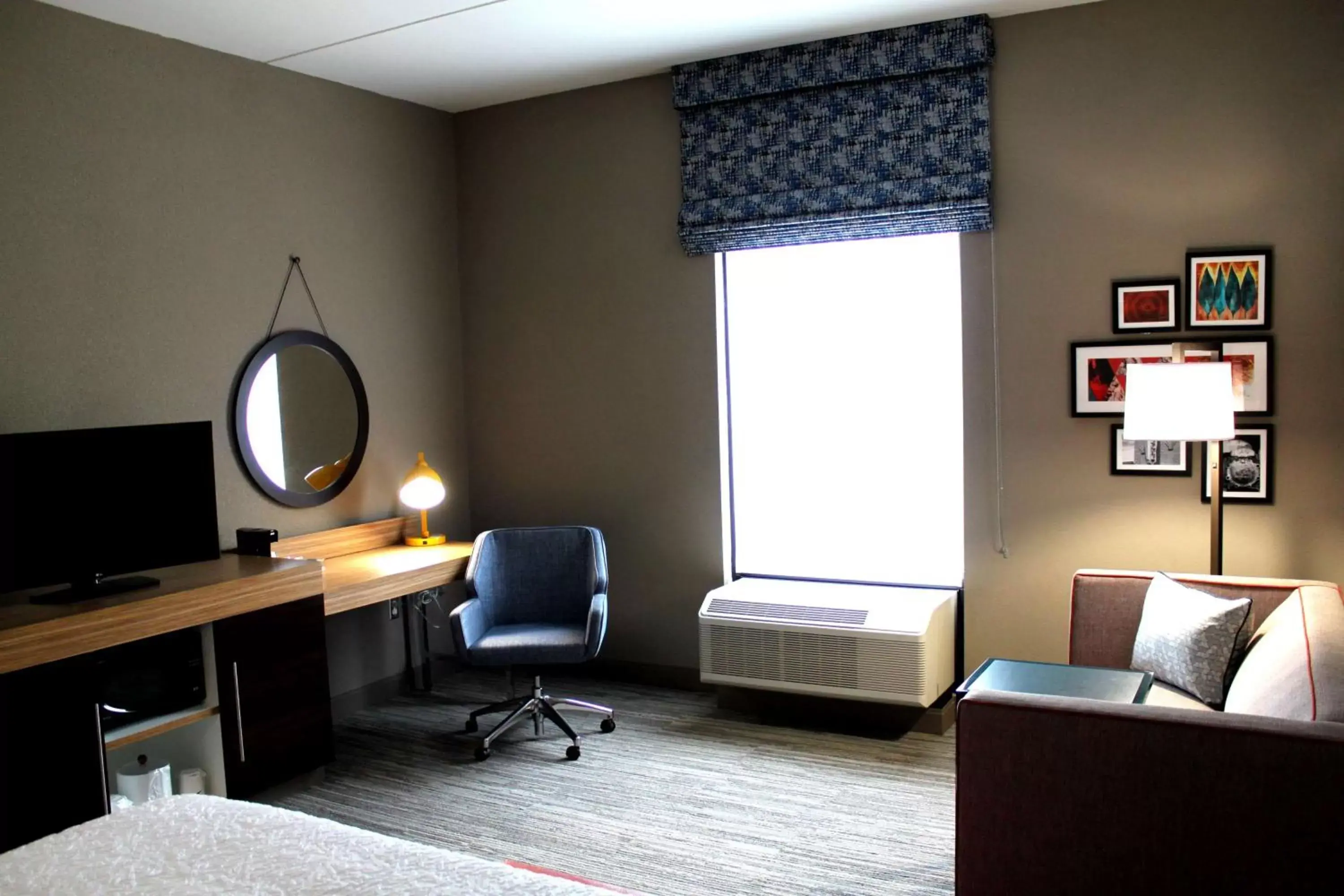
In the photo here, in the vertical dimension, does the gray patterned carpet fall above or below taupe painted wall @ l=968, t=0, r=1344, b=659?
below

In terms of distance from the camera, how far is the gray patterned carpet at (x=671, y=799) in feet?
9.95

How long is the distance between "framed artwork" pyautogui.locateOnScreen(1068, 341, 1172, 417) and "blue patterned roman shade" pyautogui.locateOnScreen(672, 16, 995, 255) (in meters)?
0.60

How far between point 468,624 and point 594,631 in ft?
1.59

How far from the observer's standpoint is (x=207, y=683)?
133 inches

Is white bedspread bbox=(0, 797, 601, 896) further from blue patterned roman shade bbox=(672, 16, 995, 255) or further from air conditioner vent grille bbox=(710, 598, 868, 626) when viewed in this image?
blue patterned roman shade bbox=(672, 16, 995, 255)

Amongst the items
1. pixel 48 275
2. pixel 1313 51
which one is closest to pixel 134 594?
pixel 48 275

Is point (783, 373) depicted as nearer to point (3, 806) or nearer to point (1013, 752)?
point (1013, 752)

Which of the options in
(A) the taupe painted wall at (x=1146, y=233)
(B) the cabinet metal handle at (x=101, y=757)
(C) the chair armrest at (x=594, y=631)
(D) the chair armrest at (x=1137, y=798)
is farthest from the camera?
(C) the chair armrest at (x=594, y=631)

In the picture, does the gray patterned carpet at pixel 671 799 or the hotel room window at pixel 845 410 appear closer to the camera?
the gray patterned carpet at pixel 671 799

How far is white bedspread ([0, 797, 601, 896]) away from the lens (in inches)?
73.2

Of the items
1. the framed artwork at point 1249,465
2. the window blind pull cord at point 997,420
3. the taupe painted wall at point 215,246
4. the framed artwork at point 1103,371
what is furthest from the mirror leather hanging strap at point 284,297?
the framed artwork at point 1249,465

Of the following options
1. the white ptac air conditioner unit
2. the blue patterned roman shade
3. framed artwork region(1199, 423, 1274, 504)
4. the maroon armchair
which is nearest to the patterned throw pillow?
the maroon armchair

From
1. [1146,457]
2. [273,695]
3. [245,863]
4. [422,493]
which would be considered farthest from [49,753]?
[1146,457]

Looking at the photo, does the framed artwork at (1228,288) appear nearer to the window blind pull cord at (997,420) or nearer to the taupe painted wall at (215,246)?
the window blind pull cord at (997,420)
